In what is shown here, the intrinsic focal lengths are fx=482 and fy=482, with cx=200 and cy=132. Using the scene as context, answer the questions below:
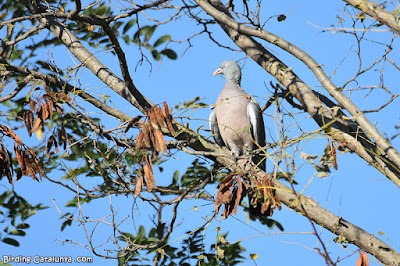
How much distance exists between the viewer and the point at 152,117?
263 cm

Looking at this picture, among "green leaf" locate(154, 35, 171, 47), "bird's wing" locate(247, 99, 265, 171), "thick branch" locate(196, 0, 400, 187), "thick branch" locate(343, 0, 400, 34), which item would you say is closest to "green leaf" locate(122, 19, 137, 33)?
"green leaf" locate(154, 35, 171, 47)

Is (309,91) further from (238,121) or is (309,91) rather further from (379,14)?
(238,121)

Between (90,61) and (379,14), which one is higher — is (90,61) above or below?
above

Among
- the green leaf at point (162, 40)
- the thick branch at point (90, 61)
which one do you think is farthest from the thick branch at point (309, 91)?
the thick branch at point (90, 61)

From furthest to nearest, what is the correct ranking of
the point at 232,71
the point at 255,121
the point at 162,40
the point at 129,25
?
the point at 232,71 < the point at 255,121 < the point at 129,25 < the point at 162,40

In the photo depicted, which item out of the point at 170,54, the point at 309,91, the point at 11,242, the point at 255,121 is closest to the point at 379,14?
the point at 309,91

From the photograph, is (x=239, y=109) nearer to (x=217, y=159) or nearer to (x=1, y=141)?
(x=217, y=159)

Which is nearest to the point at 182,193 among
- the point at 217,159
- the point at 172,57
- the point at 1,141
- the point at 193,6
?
the point at 217,159

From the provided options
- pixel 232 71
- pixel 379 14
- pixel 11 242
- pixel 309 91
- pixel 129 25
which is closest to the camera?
pixel 379 14

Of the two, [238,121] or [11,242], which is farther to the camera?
[238,121]

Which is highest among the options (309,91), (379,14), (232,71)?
(232,71)

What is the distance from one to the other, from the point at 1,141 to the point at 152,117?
105 cm

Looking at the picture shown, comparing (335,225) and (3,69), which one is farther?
(3,69)

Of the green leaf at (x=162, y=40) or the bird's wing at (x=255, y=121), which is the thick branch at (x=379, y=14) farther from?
the bird's wing at (x=255, y=121)
